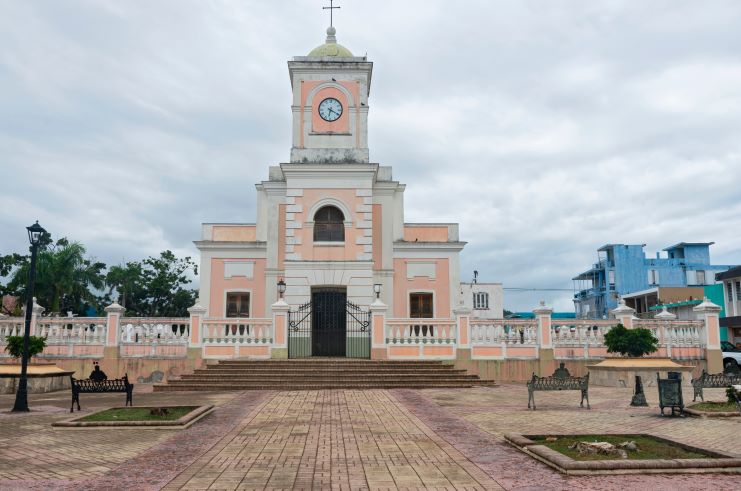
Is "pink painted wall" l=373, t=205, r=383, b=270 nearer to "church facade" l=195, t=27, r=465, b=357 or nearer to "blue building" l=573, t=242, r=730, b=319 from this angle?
"church facade" l=195, t=27, r=465, b=357

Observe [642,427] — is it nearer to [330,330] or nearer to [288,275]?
[330,330]

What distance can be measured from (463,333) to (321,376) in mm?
5215

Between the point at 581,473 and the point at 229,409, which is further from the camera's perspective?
the point at 229,409

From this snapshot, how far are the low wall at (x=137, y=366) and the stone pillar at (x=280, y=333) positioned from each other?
2.53m

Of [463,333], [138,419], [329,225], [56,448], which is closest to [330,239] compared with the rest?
[329,225]

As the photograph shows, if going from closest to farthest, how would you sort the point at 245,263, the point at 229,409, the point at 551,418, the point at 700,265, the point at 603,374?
1. the point at 551,418
2. the point at 229,409
3. the point at 603,374
4. the point at 245,263
5. the point at 700,265

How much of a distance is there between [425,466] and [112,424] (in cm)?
595

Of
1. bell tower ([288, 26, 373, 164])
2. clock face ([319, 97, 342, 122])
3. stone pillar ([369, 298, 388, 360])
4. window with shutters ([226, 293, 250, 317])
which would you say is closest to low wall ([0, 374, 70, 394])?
window with shutters ([226, 293, 250, 317])

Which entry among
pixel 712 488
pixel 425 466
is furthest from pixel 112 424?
pixel 712 488

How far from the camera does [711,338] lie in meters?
20.5

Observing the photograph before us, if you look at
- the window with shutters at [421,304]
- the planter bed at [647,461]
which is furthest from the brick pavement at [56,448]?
the window with shutters at [421,304]

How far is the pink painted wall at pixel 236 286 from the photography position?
26031 millimetres

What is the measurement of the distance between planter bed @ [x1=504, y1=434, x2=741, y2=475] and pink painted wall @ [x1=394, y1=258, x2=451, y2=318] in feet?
58.6

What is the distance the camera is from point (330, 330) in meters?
23.4
